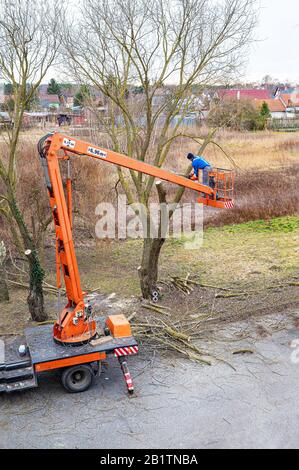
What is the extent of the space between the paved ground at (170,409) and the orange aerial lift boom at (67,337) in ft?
1.27

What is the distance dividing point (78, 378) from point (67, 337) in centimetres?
75

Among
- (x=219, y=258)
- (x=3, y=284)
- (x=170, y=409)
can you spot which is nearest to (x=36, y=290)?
(x=3, y=284)

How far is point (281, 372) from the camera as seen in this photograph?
30.9ft

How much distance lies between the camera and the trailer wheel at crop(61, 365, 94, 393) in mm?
8781

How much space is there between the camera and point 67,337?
916 centimetres

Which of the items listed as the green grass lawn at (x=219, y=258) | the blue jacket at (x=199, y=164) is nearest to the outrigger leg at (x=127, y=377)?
the blue jacket at (x=199, y=164)

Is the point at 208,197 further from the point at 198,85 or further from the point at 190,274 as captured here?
the point at 190,274

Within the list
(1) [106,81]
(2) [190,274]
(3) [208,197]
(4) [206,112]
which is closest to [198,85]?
(4) [206,112]

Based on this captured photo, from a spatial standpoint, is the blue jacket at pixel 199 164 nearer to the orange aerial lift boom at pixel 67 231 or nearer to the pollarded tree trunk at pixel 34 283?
the orange aerial lift boom at pixel 67 231

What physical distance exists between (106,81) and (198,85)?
2.37m

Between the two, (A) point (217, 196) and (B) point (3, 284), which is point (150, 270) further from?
(B) point (3, 284)

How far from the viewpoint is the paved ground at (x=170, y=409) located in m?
7.48

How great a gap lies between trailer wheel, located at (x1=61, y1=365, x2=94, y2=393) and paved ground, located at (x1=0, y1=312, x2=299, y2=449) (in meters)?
0.16

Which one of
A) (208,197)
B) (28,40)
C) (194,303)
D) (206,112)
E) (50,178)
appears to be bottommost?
(194,303)
